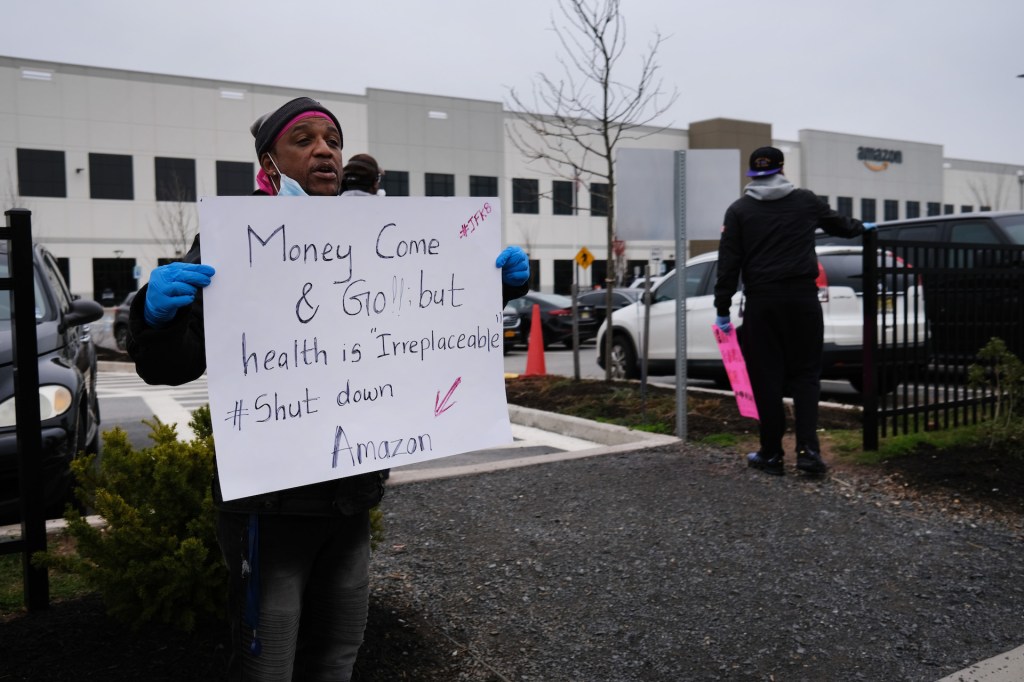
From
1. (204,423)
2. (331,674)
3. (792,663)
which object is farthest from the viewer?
(204,423)

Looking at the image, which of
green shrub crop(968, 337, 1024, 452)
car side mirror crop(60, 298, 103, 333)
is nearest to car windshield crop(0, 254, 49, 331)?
car side mirror crop(60, 298, 103, 333)

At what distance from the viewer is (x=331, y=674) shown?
2.26 meters

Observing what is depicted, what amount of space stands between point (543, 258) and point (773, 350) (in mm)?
42791

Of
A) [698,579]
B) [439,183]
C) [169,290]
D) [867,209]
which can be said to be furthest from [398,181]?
[169,290]

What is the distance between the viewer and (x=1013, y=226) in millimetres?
9727

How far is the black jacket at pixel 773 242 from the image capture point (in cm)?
566

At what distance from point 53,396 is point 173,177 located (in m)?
37.1

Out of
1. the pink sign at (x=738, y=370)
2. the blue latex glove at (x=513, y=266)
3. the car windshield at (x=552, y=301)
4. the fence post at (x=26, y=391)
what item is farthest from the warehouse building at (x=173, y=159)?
the blue latex glove at (x=513, y=266)

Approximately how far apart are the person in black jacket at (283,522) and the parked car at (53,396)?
8.30 ft

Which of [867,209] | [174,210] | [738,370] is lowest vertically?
[738,370]

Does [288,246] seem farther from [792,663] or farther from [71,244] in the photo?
[71,244]

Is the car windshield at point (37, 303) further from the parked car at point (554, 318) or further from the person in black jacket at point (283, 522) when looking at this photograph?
the parked car at point (554, 318)

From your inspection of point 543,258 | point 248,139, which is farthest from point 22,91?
point 543,258

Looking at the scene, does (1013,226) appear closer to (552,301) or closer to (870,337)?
(870,337)
